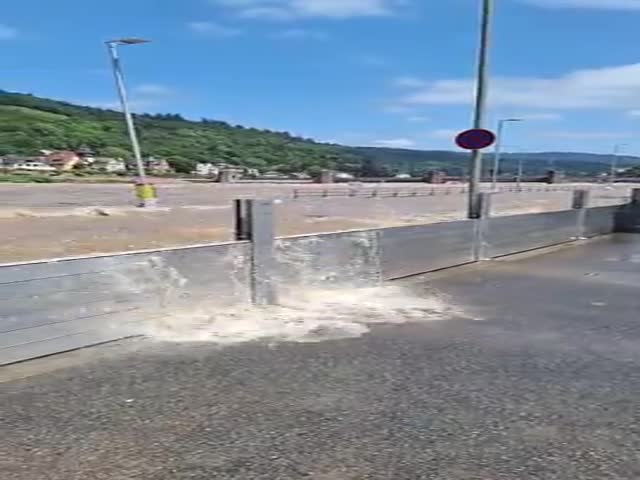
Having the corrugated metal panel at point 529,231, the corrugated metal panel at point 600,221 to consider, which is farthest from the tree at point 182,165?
the corrugated metal panel at point 529,231

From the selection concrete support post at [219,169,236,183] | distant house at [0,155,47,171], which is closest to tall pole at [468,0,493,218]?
concrete support post at [219,169,236,183]

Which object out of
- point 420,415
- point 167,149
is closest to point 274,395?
point 420,415

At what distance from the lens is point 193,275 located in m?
6.86

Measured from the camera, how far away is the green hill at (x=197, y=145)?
97188mm

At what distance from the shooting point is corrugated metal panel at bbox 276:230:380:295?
795cm

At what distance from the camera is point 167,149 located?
100 metres

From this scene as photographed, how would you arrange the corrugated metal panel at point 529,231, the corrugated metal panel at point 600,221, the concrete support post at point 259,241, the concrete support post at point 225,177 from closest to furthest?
the concrete support post at point 259,241, the corrugated metal panel at point 529,231, the corrugated metal panel at point 600,221, the concrete support post at point 225,177

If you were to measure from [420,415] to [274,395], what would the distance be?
1006 millimetres

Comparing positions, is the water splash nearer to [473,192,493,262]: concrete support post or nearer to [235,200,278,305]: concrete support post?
[235,200,278,305]: concrete support post

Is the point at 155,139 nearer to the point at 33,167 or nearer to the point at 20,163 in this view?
the point at 20,163

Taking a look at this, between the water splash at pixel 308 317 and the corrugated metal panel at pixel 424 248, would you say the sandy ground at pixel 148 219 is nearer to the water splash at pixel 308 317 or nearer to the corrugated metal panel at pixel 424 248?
the corrugated metal panel at pixel 424 248

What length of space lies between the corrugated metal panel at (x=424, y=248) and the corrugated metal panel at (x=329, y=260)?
37 cm

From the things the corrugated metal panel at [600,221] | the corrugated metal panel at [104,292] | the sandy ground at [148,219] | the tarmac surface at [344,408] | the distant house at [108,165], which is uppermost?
the corrugated metal panel at [104,292]

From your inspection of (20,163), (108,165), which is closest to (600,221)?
(20,163)
